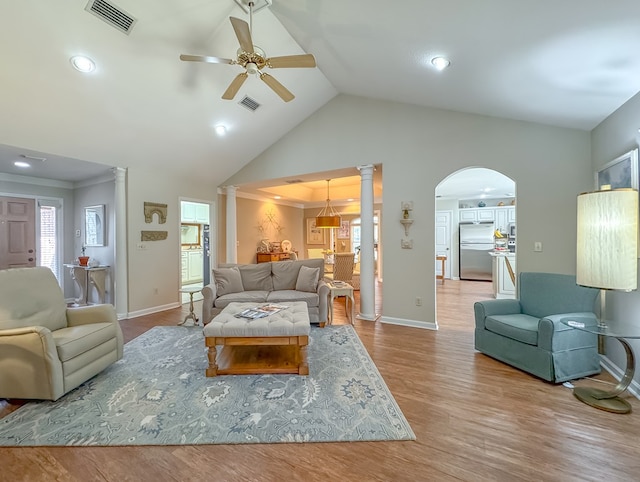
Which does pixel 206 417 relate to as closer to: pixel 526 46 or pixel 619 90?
pixel 526 46

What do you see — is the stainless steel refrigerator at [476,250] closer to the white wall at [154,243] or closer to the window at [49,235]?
the white wall at [154,243]

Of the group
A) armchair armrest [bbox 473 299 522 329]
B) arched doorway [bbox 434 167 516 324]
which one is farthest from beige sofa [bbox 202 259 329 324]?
arched doorway [bbox 434 167 516 324]

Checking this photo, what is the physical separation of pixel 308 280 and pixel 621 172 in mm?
3727

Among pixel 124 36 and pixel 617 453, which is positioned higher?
pixel 124 36

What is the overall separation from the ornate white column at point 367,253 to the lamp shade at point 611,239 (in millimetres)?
2712

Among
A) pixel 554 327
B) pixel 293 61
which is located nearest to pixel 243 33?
pixel 293 61

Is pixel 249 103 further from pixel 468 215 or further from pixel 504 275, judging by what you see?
pixel 468 215

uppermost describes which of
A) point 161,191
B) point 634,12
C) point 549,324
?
point 634,12

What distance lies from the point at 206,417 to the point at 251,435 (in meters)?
0.42

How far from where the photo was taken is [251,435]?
6.40 feet

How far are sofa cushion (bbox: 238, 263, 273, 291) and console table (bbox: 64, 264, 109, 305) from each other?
259cm

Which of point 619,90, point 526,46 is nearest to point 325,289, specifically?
point 526,46

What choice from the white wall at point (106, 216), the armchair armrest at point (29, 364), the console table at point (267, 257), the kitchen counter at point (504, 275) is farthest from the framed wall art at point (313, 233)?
the armchair armrest at point (29, 364)

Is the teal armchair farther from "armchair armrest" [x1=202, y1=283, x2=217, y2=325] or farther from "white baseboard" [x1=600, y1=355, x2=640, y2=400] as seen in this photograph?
"armchair armrest" [x1=202, y1=283, x2=217, y2=325]
